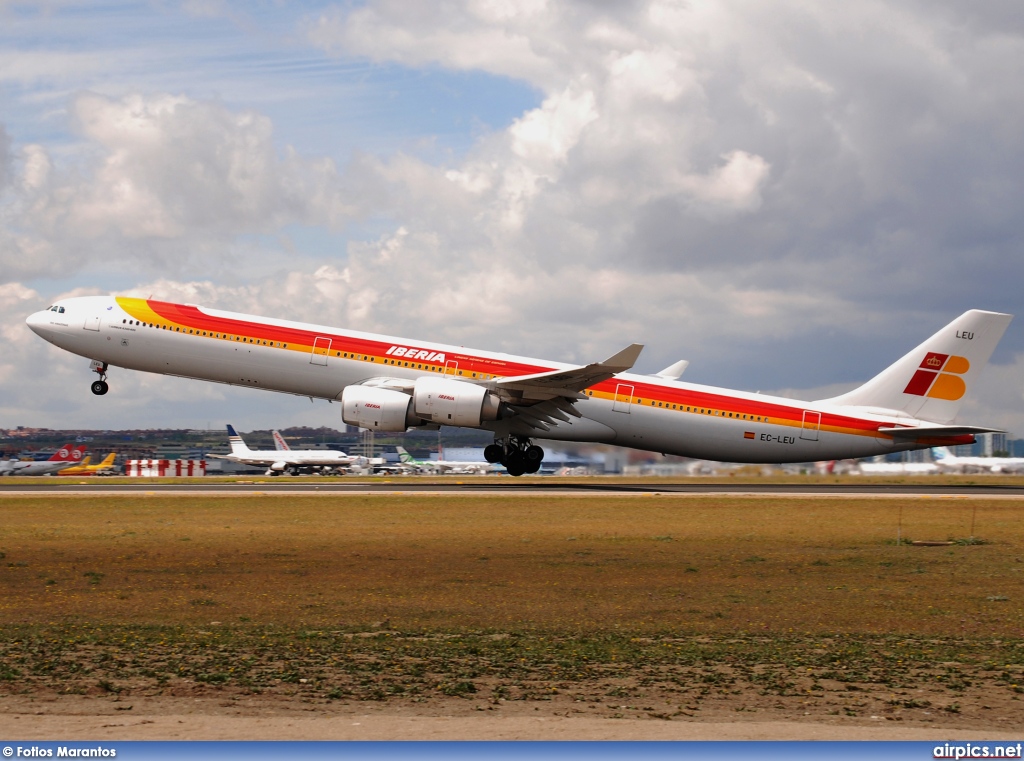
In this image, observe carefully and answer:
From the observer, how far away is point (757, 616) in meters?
15.9

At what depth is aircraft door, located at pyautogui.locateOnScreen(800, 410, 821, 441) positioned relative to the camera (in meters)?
44.9

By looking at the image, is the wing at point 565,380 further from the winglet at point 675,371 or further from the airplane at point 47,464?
the airplane at point 47,464

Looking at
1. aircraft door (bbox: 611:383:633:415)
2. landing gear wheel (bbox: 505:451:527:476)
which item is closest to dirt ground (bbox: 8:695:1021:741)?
aircraft door (bbox: 611:383:633:415)

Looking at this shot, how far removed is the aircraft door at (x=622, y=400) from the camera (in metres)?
43.6

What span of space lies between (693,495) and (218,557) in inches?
901

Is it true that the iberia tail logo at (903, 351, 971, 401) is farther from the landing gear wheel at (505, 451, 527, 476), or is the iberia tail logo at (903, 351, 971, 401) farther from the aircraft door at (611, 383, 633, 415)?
the landing gear wheel at (505, 451, 527, 476)

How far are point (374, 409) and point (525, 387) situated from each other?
20.0 ft

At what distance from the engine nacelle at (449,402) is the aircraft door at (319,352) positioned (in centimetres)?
402

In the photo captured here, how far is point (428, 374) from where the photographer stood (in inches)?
1668

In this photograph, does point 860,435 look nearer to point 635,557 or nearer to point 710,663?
point 635,557

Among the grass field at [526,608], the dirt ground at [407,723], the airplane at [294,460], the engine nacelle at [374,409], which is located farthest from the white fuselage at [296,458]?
the dirt ground at [407,723]

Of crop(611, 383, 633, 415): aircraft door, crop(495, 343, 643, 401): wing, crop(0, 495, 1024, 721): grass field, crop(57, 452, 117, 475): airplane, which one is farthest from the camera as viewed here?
crop(57, 452, 117, 475): airplane

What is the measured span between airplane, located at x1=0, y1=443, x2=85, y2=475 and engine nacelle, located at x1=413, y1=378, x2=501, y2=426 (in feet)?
193

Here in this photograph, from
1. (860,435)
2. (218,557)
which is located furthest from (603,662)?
(860,435)
